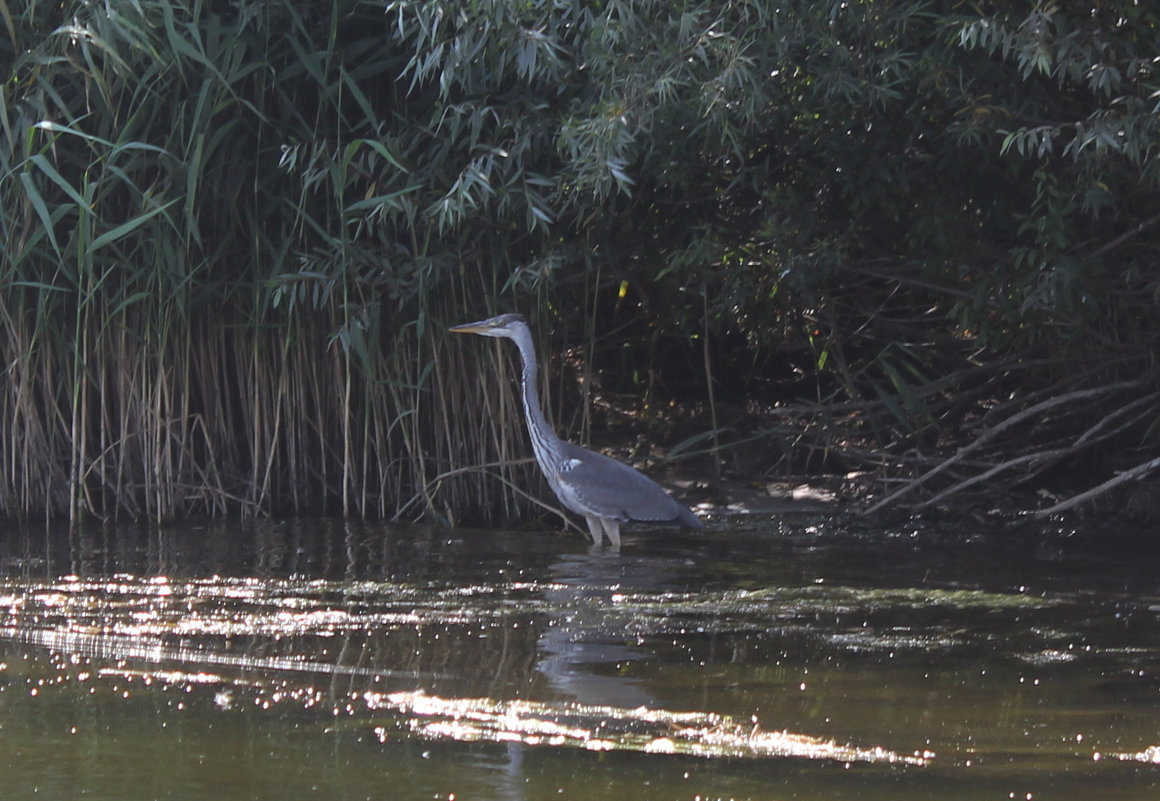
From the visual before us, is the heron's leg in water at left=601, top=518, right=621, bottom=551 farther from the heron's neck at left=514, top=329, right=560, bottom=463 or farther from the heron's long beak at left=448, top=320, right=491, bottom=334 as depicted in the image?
the heron's long beak at left=448, top=320, right=491, bottom=334

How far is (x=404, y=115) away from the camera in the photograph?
7066 mm

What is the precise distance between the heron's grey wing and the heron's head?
69cm

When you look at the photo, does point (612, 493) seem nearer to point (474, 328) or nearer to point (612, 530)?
point (612, 530)

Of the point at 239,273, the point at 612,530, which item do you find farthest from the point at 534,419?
the point at 239,273

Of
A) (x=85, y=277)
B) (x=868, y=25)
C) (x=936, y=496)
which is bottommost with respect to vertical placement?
(x=936, y=496)

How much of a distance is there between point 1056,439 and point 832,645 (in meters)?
3.31

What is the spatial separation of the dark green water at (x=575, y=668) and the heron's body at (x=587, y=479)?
8.3 inches

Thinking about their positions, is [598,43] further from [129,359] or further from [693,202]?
[129,359]

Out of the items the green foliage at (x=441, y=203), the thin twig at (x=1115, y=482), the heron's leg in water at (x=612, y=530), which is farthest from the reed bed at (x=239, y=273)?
the thin twig at (x=1115, y=482)

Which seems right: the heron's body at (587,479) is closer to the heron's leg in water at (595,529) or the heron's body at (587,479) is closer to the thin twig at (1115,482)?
A: the heron's leg in water at (595,529)

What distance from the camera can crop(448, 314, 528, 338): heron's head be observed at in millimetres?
6914

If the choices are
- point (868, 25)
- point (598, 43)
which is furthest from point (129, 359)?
point (868, 25)

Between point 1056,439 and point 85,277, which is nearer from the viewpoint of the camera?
point 85,277

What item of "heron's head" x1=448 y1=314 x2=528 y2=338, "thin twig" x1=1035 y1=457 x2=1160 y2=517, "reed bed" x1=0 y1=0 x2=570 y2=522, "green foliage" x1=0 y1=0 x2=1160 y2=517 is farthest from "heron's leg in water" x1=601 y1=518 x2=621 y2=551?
"thin twig" x1=1035 y1=457 x2=1160 y2=517
